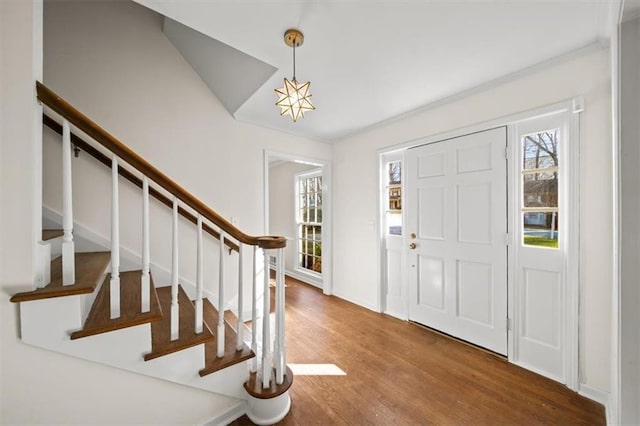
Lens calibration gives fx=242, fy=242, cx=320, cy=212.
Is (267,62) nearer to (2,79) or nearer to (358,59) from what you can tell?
(358,59)

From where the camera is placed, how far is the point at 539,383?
69.4 inches

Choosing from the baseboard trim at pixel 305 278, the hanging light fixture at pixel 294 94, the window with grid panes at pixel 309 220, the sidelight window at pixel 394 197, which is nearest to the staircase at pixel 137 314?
the hanging light fixture at pixel 294 94

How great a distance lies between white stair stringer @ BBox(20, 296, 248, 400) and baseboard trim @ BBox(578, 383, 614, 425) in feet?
7.46

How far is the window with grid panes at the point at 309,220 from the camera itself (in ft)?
14.2

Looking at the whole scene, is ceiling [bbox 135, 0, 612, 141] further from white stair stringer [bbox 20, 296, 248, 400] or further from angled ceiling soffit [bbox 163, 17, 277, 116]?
white stair stringer [bbox 20, 296, 248, 400]

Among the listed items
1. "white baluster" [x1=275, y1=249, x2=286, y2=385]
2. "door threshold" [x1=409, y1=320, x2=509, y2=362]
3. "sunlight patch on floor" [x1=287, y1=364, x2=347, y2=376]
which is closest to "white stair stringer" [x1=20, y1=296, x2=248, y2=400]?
"white baluster" [x1=275, y1=249, x2=286, y2=385]

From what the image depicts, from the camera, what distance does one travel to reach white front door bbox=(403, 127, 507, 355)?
6.88 feet

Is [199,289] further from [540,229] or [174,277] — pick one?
[540,229]

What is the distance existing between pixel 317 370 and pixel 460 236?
176 cm

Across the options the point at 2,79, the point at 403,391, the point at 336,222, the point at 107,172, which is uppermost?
the point at 2,79

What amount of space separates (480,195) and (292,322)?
2.33 metres

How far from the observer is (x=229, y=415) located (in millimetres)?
1457

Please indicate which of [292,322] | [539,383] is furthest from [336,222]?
[539,383]

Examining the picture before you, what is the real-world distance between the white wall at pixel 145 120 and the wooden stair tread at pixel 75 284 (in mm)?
682
